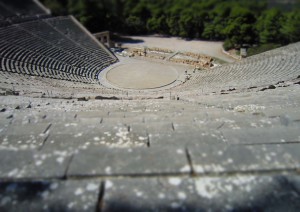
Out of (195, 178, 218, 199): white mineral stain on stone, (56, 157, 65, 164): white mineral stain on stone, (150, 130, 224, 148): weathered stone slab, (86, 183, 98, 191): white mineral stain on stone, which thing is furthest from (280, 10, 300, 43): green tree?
(86, 183, 98, 191): white mineral stain on stone

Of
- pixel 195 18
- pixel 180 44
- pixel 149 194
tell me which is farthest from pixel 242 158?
pixel 195 18

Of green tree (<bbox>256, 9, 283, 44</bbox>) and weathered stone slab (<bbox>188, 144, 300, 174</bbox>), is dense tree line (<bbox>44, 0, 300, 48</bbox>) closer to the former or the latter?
green tree (<bbox>256, 9, 283, 44</bbox>)

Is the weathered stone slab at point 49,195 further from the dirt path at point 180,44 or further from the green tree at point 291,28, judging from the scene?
the green tree at point 291,28

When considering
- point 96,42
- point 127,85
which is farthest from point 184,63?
point 96,42

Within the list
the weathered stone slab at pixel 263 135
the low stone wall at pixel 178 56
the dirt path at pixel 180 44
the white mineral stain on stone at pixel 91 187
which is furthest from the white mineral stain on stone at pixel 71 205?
the dirt path at pixel 180 44

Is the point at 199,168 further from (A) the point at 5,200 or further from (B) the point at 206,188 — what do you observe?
(A) the point at 5,200
